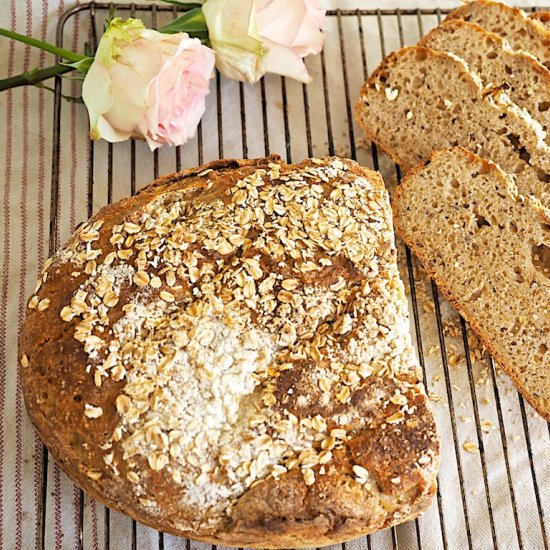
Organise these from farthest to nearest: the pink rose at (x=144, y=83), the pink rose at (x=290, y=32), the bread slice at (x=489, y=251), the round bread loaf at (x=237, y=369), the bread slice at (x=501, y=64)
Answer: the pink rose at (x=290, y=32)
the bread slice at (x=501, y=64)
the pink rose at (x=144, y=83)
the bread slice at (x=489, y=251)
the round bread loaf at (x=237, y=369)

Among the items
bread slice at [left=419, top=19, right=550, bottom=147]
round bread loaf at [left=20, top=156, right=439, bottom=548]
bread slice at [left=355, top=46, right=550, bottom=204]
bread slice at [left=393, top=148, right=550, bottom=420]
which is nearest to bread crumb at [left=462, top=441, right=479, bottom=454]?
bread slice at [left=393, top=148, right=550, bottom=420]

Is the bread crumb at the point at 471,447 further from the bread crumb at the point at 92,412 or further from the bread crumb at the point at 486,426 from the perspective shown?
the bread crumb at the point at 92,412

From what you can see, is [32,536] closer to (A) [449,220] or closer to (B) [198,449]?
(B) [198,449]

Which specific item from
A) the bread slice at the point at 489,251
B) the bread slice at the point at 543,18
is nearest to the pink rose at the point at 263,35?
the bread slice at the point at 489,251

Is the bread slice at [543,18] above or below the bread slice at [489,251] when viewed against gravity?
above

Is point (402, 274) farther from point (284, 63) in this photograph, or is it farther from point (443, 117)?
point (284, 63)

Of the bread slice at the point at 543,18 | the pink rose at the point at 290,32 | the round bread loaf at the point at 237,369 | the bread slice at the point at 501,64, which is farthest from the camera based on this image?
the bread slice at the point at 543,18

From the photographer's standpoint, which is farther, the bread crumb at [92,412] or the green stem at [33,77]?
the green stem at [33,77]

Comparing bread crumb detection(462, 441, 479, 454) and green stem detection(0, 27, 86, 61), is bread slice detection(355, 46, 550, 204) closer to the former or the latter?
bread crumb detection(462, 441, 479, 454)
